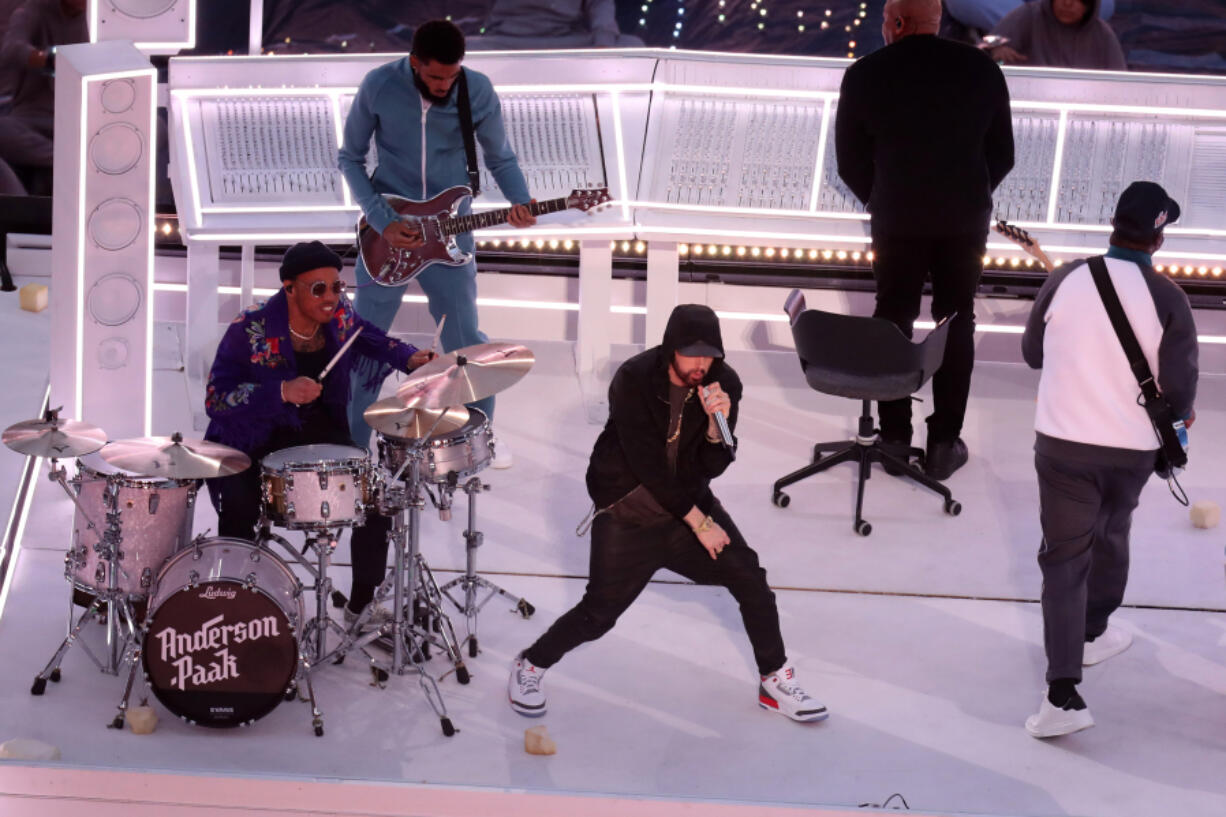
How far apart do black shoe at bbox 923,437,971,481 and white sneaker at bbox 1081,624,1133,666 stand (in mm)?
1404

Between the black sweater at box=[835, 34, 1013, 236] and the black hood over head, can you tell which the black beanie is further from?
the black sweater at box=[835, 34, 1013, 236]

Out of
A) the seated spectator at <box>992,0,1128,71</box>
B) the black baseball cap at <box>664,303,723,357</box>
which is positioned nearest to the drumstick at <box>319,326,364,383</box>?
the black baseball cap at <box>664,303,723,357</box>

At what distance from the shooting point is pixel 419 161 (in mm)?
6121

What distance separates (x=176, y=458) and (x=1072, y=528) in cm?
256

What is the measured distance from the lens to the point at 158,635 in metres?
4.55

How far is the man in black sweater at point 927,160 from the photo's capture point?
19.5 feet

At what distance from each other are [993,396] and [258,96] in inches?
145

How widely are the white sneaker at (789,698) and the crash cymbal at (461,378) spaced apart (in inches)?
46.3

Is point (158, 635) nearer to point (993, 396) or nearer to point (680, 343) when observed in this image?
point (680, 343)

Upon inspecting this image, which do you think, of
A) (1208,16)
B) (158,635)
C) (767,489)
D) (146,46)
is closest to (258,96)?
(146,46)

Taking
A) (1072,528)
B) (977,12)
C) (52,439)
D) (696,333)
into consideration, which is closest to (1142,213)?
(1072,528)

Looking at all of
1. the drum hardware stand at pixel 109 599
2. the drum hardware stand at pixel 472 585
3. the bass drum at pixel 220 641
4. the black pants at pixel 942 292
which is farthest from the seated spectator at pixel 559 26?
the bass drum at pixel 220 641

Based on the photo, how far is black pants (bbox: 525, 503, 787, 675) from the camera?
181 inches

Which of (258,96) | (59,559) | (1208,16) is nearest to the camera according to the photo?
(59,559)
